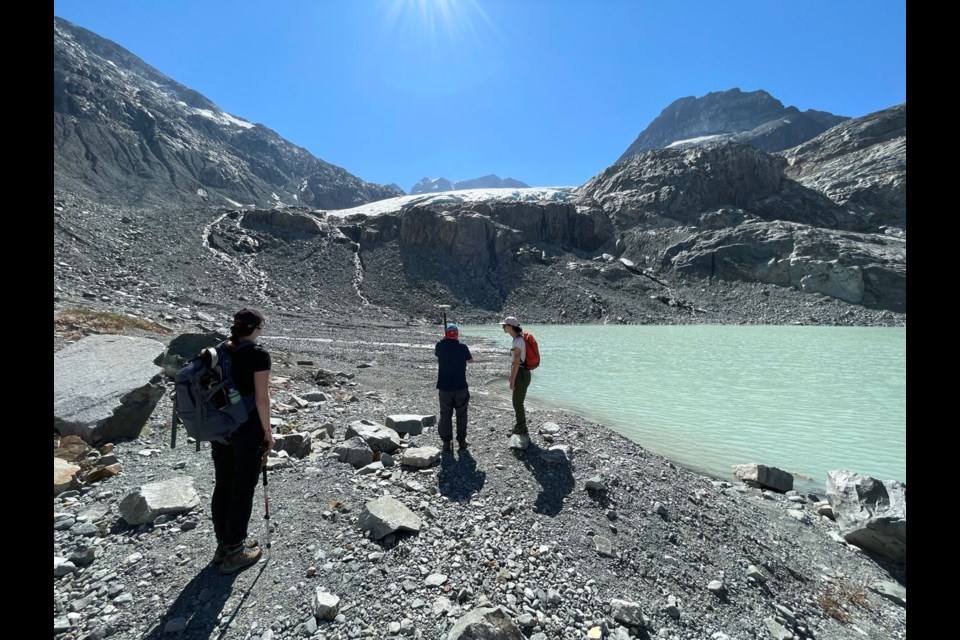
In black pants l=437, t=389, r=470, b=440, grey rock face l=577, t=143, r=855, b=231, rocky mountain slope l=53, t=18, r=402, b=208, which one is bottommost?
black pants l=437, t=389, r=470, b=440

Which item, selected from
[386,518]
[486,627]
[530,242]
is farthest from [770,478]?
[530,242]

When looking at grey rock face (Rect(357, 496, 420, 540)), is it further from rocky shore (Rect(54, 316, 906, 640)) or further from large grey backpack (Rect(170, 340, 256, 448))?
large grey backpack (Rect(170, 340, 256, 448))

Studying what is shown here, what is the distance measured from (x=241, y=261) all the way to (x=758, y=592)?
53783 mm

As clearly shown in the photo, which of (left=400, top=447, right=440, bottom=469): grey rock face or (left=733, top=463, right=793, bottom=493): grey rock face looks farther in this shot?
(left=733, top=463, right=793, bottom=493): grey rock face

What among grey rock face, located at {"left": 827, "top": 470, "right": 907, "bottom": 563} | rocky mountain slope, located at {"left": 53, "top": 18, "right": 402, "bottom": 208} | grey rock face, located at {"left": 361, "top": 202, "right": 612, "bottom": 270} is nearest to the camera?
grey rock face, located at {"left": 827, "top": 470, "right": 907, "bottom": 563}

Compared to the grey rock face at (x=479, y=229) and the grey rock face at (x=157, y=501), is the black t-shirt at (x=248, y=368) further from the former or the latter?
the grey rock face at (x=479, y=229)

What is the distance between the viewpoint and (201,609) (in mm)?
3285

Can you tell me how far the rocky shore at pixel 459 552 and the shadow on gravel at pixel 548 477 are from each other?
0.09 ft

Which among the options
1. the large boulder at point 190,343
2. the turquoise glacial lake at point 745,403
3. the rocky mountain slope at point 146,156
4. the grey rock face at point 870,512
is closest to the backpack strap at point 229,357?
the turquoise glacial lake at point 745,403

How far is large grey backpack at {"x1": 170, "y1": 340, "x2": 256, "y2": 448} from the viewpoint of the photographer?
3.47 meters

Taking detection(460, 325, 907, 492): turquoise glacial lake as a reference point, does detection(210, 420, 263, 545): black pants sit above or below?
above

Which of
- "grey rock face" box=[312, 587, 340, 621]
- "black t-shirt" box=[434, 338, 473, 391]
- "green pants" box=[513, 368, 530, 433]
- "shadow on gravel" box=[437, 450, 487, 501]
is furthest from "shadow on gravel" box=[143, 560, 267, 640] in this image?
"green pants" box=[513, 368, 530, 433]
